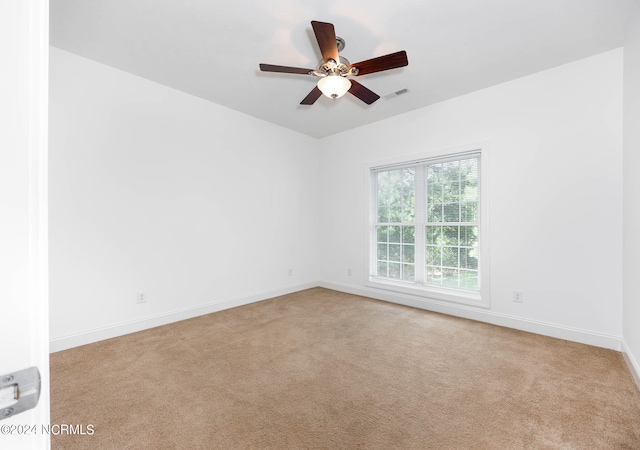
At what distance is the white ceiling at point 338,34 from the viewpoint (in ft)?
6.91

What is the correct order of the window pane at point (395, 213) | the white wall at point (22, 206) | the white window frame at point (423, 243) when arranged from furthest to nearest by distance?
the window pane at point (395, 213) → the white window frame at point (423, 243) → the white wall at point (22, 206)

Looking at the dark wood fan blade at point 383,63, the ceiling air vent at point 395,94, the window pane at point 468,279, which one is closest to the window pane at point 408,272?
the window pane at point 468,279

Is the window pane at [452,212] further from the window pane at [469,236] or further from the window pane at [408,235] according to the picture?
the window pane at [408,235]

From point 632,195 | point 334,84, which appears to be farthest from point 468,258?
point 334,84

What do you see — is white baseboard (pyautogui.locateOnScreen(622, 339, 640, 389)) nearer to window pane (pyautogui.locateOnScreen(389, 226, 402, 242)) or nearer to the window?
the window

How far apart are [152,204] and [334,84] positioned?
2.40m

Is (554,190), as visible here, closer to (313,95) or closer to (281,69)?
(313,95)

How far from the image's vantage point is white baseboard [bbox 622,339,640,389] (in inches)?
81.0

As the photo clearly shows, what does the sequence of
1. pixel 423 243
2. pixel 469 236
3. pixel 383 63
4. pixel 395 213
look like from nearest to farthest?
pixel 383 63 → pixel 469 236 → pixel 423 243 → pixel 395 213

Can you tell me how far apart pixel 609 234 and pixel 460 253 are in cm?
140

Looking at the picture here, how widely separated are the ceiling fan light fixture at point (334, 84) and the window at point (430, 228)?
6.74 feet

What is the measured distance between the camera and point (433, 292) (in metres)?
3.75

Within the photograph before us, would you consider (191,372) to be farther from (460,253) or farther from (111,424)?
(460,253)

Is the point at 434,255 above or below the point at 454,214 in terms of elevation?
below
